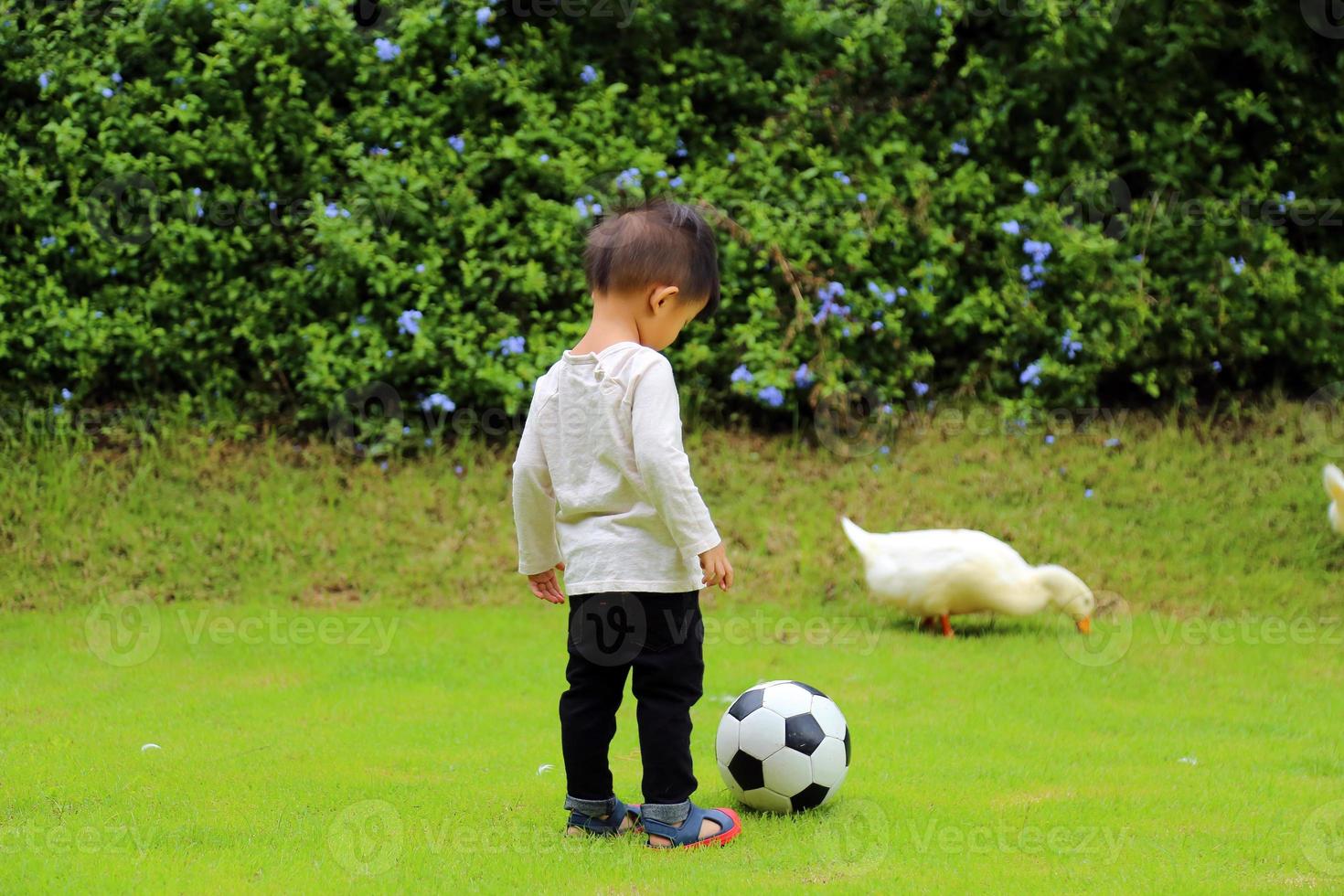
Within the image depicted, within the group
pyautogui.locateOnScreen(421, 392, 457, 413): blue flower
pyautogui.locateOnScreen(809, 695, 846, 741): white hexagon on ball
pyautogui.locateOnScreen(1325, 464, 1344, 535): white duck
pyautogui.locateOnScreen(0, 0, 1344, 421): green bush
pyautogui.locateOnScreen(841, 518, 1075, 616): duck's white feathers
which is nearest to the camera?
pyautogui.locateOnScreen(809, 695, 846, 741): white hexagon on ball

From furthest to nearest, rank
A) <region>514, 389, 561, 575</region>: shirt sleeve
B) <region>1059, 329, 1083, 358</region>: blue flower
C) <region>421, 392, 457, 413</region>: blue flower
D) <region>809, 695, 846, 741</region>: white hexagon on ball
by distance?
<region>1059, 329, 1083, 358</region>: blue flower → <region>421, 392, 457, 413</region>: blue flower → <region>809, 695, 846, 741</region>: white hexagon on ball → <region>514, 389, 561, 575</region>: shirt sleeve

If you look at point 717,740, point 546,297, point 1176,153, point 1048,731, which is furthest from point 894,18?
point 717,740

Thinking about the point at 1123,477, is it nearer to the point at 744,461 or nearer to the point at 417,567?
the point at 744,461

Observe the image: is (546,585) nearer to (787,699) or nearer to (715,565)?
(715,565)

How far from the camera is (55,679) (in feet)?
18.4

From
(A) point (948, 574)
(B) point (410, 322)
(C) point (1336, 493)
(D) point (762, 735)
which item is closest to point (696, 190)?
(B) point (410, 322)

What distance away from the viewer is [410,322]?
788cm

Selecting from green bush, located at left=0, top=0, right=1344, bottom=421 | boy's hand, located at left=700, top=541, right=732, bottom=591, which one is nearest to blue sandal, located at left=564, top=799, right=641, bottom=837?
boy's hand, located at left=700, top=541, right=732, bottom=591

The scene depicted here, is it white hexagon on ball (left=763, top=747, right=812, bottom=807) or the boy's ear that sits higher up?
the boy's ear

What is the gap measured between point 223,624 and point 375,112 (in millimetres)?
3343

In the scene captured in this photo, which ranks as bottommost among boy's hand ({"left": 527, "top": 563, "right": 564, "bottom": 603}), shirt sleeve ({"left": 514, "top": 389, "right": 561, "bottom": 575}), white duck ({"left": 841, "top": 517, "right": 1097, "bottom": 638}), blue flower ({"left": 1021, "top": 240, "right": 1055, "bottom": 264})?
white duck ({"left": 841, "top": 517, "right": 1097, "bottom": 638})

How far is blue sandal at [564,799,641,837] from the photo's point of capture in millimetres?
3580

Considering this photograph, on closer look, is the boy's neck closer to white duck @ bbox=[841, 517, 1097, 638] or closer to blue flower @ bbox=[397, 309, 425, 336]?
white duck @ bbox=[841, 517, 1097, 638]

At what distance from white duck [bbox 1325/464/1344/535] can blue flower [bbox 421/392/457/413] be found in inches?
183
